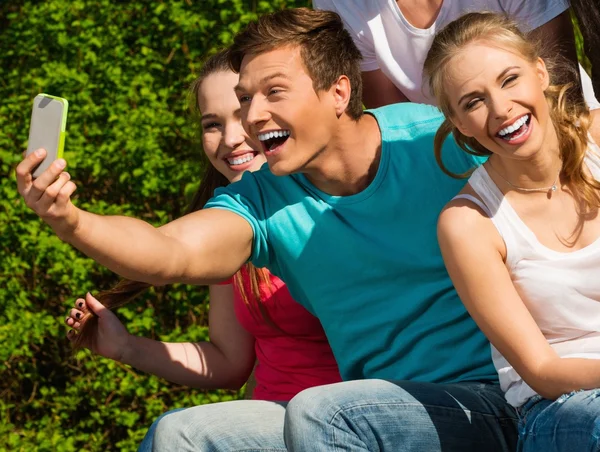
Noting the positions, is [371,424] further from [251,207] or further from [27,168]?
[27,168]

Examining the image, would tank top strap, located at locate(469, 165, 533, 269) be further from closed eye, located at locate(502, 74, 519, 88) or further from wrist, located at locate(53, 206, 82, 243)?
wrist, located at locate(53, 206, 82, 243)

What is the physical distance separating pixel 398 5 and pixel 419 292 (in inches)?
38.2

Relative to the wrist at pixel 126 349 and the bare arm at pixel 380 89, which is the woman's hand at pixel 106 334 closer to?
the wrist at pixel 126 349

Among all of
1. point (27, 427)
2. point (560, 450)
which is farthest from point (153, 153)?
point (560, 450)

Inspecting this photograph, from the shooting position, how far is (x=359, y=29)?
3404mm

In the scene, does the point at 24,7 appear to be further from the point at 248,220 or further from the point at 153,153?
the point at 248,220

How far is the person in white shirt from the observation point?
7.98 feet

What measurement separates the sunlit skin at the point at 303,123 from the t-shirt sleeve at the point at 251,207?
0.16 m

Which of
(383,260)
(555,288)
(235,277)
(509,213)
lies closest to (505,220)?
(509,213)

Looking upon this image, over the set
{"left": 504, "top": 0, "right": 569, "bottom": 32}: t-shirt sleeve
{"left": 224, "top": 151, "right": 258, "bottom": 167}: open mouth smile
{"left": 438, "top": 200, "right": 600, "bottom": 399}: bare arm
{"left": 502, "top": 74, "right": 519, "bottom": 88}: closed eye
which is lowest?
{"left": 438, "top": 200, "right": 600, "bottom": 399}: bare arm

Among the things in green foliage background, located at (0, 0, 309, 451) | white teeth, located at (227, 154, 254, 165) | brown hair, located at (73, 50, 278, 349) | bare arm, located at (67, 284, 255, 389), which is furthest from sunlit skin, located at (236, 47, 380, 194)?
green foliage background, located at (0, 0, 309, 451)

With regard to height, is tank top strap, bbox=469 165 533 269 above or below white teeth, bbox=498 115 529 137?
below

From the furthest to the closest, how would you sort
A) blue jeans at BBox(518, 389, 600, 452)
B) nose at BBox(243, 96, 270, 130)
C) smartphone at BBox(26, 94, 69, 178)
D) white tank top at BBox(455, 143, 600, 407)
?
1. nose at BBox(243, 96, 270, 130)
2. white tank top at BBox(455, 143, 600, 407)
3. smartphone at BBox(26, 94, 69, 178)
4. blue jeans at BBox(518, 389, 600, 452)

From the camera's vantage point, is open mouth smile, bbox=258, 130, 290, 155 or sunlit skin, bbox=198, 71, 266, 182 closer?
open mouth smile, bbox=258, 130, 290, 155
